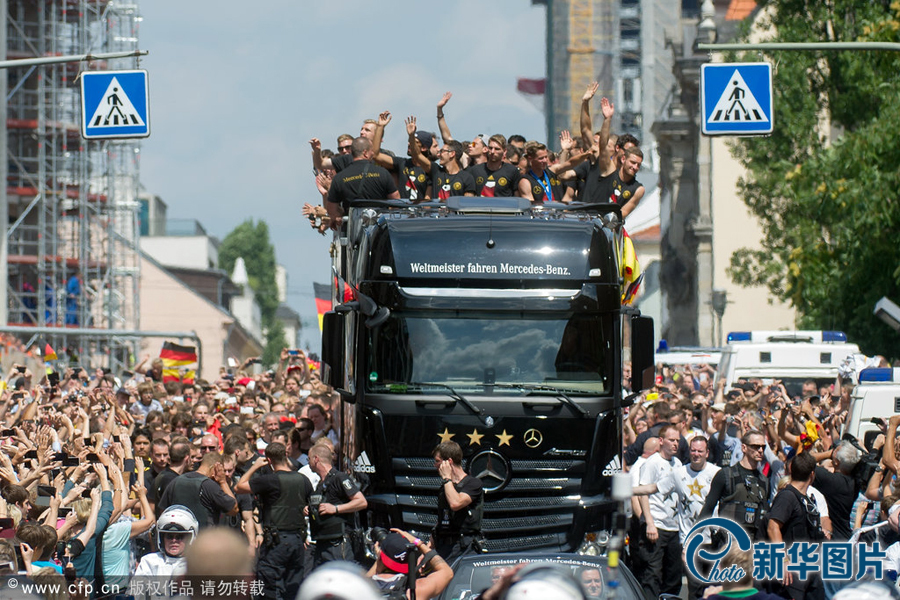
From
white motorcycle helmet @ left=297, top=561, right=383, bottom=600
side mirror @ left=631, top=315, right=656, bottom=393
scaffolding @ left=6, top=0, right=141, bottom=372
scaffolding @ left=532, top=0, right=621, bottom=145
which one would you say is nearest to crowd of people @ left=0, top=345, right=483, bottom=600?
white motorcycle helmet @ left=297, top=561, right=383, bottom=600

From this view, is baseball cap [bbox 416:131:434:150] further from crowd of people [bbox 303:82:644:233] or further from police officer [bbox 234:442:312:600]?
police officer [bbox 234:442:312:600]

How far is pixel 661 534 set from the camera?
14602 millimetres

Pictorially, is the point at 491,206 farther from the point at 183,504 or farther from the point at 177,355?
the point at 177,355

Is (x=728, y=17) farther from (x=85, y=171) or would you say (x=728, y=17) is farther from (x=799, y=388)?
(x=799, y=388)

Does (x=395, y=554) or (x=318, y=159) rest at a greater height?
(x=318, y=159)

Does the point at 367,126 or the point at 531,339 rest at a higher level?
the point at 367,126

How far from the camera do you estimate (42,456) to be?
1248 centimetres

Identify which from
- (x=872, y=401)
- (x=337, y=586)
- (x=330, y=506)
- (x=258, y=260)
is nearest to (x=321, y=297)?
(x=872, y=401)

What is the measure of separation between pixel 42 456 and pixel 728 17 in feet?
218

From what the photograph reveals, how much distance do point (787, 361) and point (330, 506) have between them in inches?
529

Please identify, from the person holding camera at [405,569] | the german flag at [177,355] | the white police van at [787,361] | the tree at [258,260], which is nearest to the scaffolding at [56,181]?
the german flag at [177,355]

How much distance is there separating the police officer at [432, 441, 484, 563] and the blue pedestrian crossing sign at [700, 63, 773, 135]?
6.73 meters

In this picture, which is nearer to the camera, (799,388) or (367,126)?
(367,126)

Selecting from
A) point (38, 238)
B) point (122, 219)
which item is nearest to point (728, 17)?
point (122, 219)
